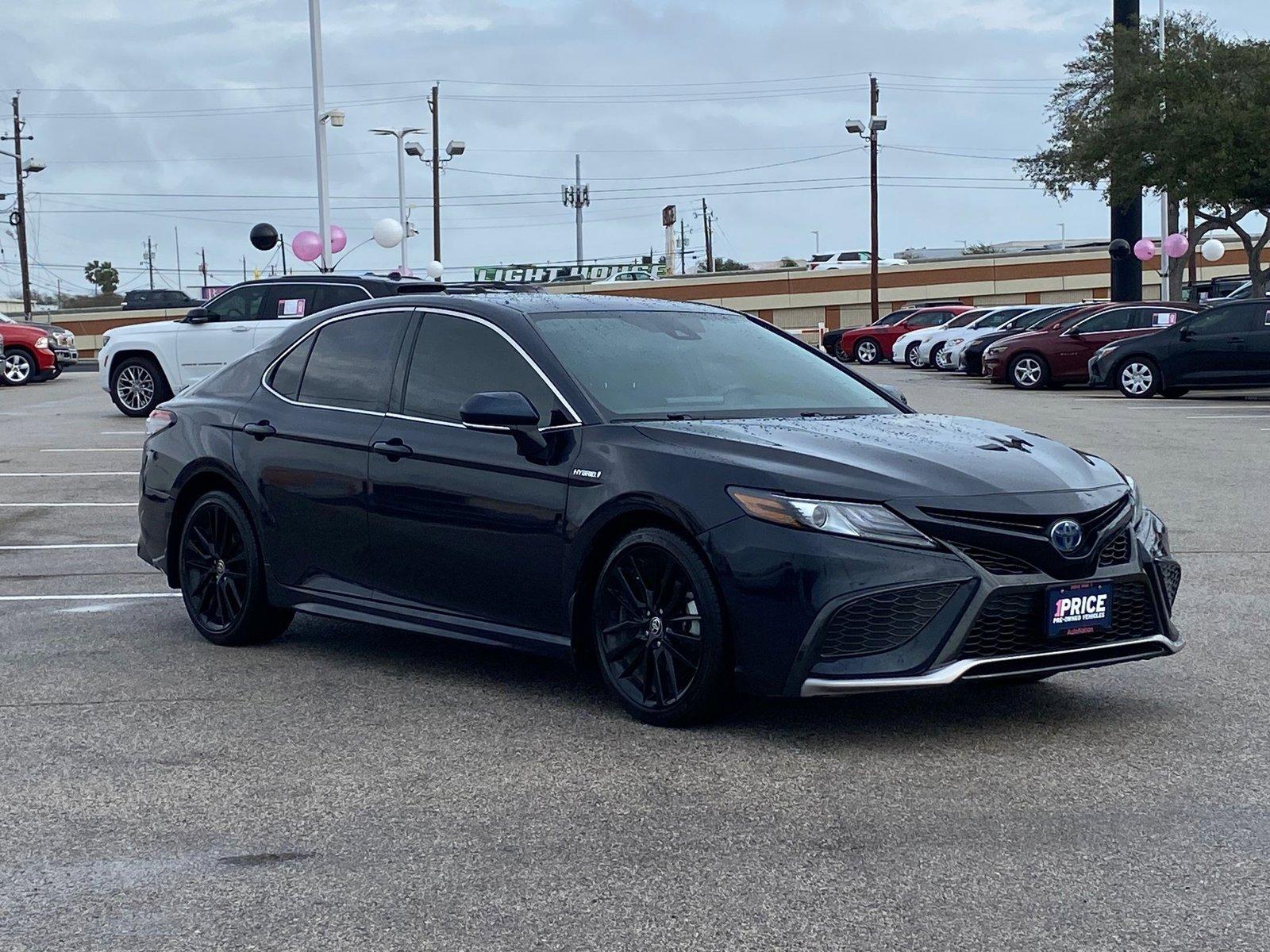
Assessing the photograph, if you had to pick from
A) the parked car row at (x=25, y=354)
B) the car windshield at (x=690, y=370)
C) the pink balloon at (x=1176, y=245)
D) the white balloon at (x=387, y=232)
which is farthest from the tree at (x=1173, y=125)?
the car windshield at (x=690, y=370)

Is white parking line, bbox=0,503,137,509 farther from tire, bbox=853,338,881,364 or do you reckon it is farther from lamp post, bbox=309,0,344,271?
tire, bbox=853,338,881,364

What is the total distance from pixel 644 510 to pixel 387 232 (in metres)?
33.4

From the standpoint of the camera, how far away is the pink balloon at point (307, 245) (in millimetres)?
35188

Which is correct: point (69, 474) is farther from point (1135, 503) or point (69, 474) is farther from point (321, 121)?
point (321, 121)

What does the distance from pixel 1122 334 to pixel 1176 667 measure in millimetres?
24094

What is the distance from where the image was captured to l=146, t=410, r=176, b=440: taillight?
7.88m

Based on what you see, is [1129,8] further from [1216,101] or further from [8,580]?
[8,580]

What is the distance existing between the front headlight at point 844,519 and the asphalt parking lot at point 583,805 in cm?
71

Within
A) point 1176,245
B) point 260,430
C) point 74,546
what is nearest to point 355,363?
point 260,430

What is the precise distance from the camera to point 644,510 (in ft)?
18.7

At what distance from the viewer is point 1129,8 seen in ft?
165

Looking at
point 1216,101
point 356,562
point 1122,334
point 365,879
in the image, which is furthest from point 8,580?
point 1216,101

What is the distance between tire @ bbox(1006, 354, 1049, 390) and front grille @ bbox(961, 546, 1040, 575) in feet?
83.0

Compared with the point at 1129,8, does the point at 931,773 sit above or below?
below
